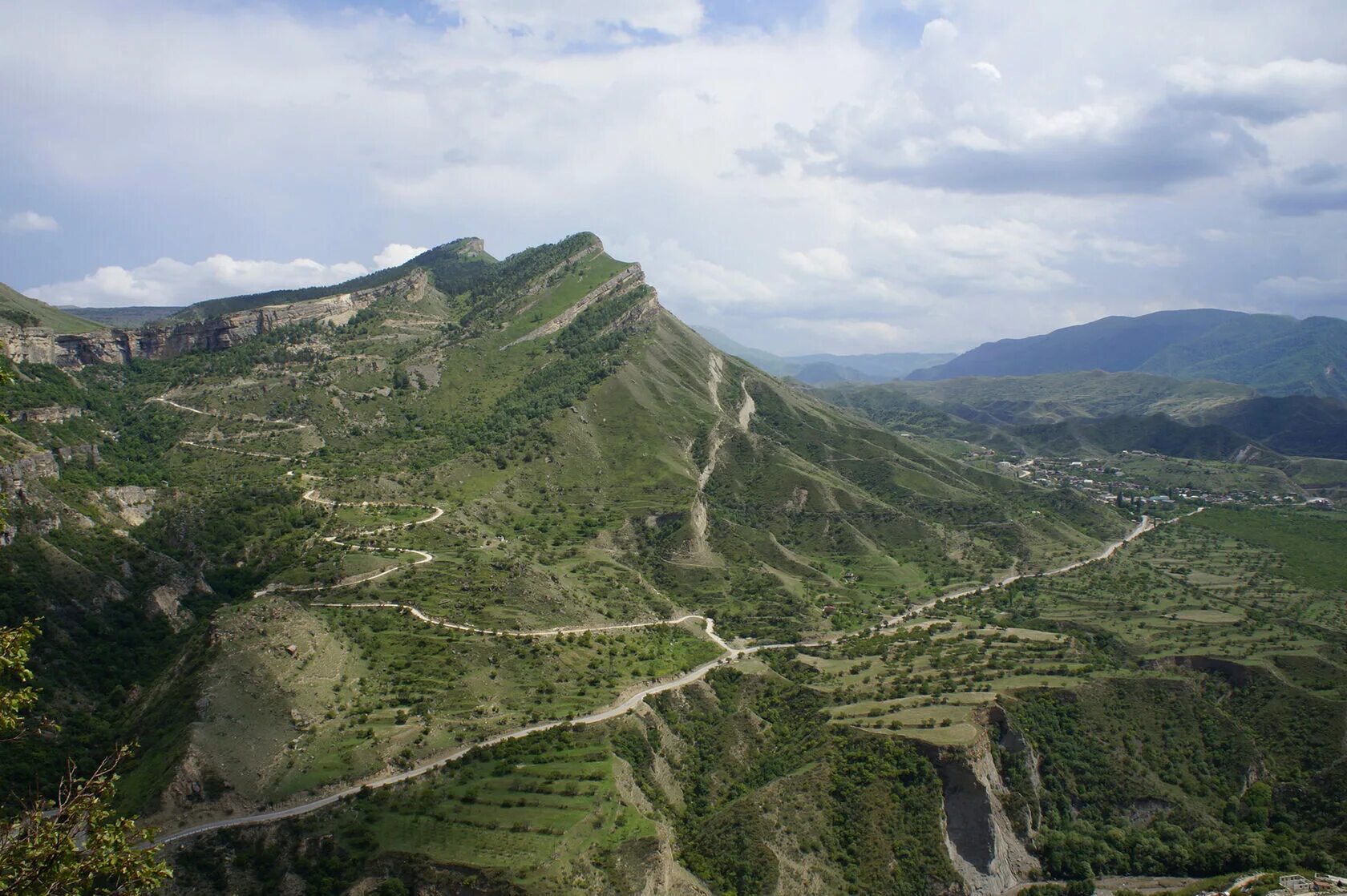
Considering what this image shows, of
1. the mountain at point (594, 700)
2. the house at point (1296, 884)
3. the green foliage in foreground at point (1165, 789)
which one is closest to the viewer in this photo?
the mountain at point (594, 700)

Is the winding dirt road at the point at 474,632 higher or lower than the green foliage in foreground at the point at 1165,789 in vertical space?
higher

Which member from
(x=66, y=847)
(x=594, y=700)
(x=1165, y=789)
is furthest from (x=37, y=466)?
(x=1165, y=789)

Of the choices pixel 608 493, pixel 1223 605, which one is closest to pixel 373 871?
pixel 608 493

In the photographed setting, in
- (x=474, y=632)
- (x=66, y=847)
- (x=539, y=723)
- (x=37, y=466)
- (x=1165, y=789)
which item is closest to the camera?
(x=66, y=847)

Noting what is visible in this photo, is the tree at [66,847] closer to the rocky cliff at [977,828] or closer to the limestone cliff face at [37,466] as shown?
the rocky cliff at [977,828]

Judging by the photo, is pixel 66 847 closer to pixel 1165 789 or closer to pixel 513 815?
pixel 513 815

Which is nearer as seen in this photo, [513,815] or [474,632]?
[513,815]

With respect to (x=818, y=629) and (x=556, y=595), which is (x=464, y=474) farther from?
(x=818, y=629)

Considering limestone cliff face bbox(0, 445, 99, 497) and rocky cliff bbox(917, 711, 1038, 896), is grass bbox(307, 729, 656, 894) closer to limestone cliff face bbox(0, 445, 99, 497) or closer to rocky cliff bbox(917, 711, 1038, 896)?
rocky cliff bbox(917, 711, 1038, 896)

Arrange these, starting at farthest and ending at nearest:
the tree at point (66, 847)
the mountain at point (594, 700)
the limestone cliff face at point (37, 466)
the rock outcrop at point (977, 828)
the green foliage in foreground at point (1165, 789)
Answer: the limestone cliff face at point (37, 466) < the green foliage in foreground at point (1165, 789) < the rock outcrop at point (977, 828) < the mountain at point (594, 700) < the tree at point (66, 847)

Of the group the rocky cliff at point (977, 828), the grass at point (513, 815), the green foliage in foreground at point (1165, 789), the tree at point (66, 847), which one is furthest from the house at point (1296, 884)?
the tree at point (66, 847)

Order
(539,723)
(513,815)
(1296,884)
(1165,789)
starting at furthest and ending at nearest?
(1165,789) → (539,723) → (1296,884) → (513,815)
